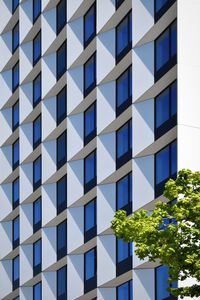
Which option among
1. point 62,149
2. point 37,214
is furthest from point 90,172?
point 37,214

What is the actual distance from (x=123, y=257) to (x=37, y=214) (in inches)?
642

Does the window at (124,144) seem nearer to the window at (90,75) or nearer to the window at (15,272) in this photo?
the window at (90,75)

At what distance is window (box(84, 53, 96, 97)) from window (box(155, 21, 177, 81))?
9196 millimetres

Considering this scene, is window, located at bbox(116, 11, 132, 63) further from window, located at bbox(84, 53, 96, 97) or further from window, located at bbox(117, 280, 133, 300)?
window, located at bbox(117, 280, 133, 300)

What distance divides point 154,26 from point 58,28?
1710 cm

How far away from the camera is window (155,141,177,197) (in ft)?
178

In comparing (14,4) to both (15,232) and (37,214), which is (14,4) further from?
(37,214)

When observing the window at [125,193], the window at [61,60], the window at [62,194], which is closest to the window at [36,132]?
the window at [61,60]

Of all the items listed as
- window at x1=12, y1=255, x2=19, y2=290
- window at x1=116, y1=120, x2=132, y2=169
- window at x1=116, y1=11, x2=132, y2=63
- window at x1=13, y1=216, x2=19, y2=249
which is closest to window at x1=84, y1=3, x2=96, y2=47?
window at x1=116, y1=11, x2=132, y2=63

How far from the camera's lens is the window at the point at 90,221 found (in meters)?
64.4

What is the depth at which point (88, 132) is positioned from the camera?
66250 millimetres

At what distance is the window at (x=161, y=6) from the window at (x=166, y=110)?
12.7 ft

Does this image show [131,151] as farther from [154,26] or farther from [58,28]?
[58,28]

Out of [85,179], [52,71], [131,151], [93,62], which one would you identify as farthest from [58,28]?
[131,151]
